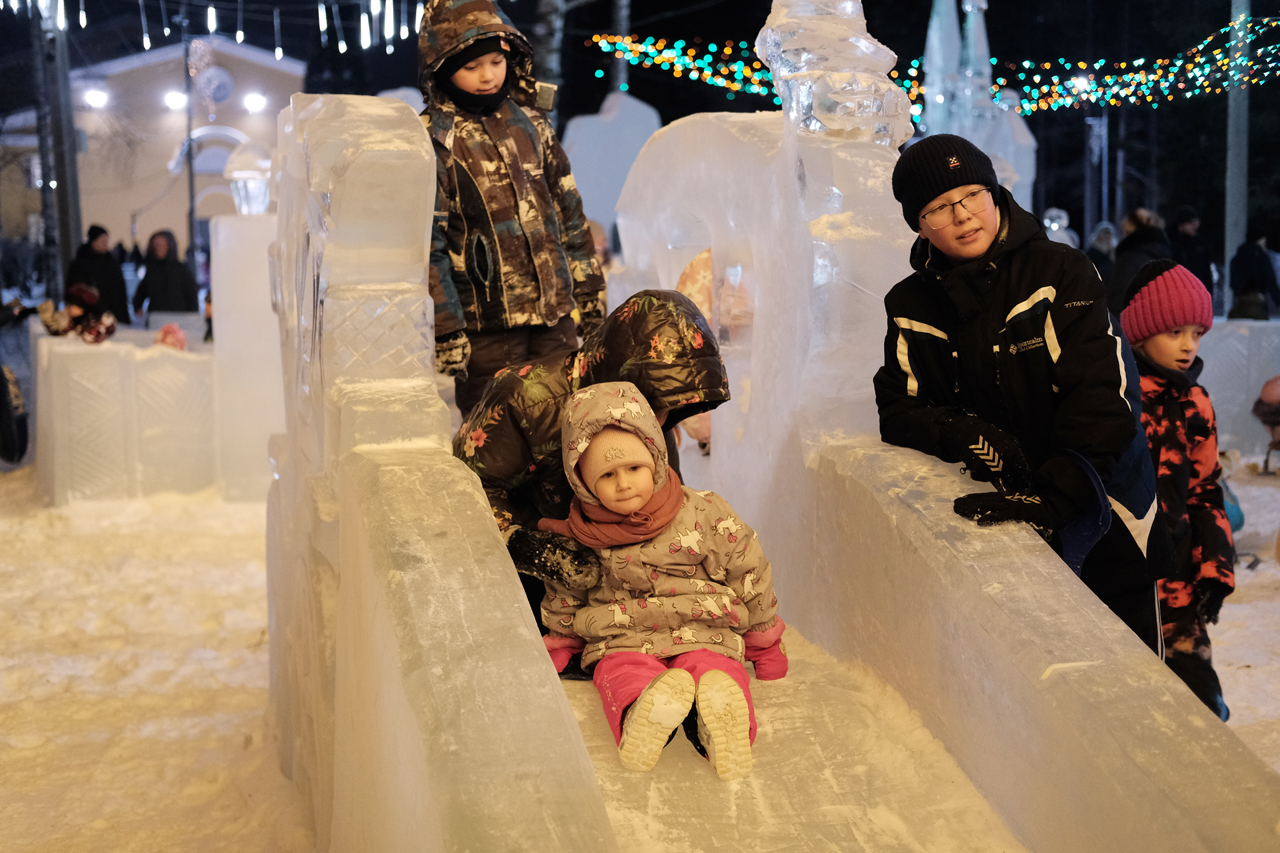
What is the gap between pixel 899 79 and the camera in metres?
13.1

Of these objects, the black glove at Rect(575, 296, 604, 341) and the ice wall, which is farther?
the black glove at Rect(575, 296, 604, 341)

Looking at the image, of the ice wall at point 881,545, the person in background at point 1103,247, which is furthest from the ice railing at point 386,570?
Result: the person in background at point 1103,247

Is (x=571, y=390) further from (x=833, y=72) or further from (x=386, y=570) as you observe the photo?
(x=833, y=72)

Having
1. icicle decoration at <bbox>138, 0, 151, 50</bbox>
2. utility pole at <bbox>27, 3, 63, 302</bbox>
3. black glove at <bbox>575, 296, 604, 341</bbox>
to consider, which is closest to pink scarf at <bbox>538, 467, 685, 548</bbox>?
black glove at <bbox>575, 296, 604, 341</bbox>

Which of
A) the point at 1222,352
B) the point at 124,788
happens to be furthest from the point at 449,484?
the point at 1222,352

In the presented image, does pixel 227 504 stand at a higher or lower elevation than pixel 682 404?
lower

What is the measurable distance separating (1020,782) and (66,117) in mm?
12343

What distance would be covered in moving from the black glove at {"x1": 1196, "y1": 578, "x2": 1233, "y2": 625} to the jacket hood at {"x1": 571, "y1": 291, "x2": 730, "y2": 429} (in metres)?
1.55

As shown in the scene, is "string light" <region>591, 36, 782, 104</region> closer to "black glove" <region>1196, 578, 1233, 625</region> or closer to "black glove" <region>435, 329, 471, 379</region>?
"black glove" <region>435, 329, 471, 379</region>

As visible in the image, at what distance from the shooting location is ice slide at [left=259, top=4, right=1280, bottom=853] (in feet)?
6.33

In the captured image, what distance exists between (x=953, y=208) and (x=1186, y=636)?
1533 mm

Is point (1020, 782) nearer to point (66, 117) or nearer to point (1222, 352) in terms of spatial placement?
point (1222, 352)

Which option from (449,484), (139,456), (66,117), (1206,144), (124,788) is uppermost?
(66,117)

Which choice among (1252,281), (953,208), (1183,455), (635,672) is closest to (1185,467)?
(1183,455)
